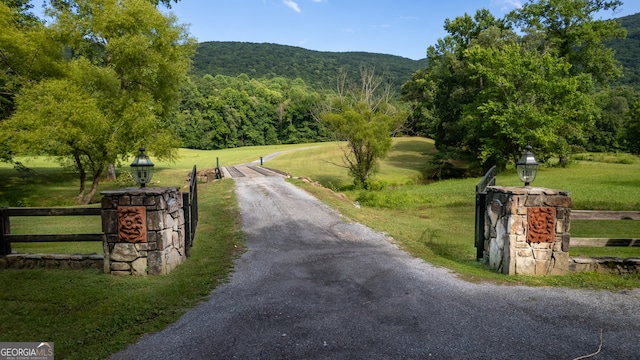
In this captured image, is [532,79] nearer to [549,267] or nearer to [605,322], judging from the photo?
[549,267]

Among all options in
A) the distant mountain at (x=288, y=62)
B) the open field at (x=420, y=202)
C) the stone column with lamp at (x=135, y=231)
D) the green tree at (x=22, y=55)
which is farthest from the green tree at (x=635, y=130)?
the distant mountain at (x=288, y=62)

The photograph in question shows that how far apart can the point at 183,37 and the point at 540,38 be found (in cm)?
2777

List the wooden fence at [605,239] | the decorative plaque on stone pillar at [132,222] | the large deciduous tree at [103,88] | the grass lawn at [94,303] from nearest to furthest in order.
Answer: the grass lawn at [94,303], the decorative plaque on stone pillar at [132,222], the wooden fence at [605,239], the large deciduous tree at [103,88]

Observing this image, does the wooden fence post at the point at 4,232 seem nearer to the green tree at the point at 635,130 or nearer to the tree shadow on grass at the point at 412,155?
the tree shadow on grass at the point at 412,155

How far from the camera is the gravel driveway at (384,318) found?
3.93 metres

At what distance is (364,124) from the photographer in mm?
22594

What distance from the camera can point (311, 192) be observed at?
57.2 feet

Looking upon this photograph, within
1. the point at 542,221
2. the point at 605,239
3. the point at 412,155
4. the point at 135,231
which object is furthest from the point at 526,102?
the point at 135,231

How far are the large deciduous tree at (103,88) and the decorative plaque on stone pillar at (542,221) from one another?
18.1 m

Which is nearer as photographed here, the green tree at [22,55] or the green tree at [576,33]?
the green tree at [22,55]

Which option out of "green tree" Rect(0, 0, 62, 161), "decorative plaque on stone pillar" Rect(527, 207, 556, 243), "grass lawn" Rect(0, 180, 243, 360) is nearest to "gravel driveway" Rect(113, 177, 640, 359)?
"grass lawn" Rect(0, 180, 243, 360)

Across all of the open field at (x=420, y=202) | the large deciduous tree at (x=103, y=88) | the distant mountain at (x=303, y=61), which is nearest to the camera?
the open field at (x=420, y=202)

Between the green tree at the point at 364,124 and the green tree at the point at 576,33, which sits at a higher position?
the green tree at the point at 576,33

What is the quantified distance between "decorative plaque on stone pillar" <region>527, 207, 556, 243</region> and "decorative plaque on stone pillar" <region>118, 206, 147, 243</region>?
6516 mm
